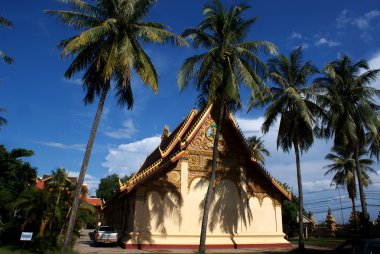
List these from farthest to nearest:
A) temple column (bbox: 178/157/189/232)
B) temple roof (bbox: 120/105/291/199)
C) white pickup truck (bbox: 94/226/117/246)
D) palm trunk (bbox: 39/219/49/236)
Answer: white pickup truck (bbox: 94/226/117/246) < temple column (bbox: 178/157/189/232) < temple roof (bbox: 120/105/291/199) < palm trunk (bbox: 39/219/49/236)

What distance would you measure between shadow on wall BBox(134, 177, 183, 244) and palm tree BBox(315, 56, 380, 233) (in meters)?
12.3

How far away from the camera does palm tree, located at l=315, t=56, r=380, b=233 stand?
23203mm

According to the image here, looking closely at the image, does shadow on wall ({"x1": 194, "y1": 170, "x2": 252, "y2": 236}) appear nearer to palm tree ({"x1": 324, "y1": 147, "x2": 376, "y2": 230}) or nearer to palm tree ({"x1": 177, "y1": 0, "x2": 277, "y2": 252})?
palm tree ({"x1": 177, "y1": 0, "x2": 277, "y2": 252})

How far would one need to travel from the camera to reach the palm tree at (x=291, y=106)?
74.8ft

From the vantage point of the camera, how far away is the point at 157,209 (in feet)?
65.5

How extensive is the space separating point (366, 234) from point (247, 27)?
15.7 meters

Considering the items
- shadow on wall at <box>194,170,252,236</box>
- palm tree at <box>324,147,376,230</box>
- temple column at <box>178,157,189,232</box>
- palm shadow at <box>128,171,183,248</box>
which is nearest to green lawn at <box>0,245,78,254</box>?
palm shadow at <box>128,171,183,248</box>

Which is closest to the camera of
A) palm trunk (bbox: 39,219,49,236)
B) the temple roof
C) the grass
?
palm trunk (bbox: 39,219,49,236)

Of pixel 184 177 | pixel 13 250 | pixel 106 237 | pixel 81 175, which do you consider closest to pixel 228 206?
pixel 184 177

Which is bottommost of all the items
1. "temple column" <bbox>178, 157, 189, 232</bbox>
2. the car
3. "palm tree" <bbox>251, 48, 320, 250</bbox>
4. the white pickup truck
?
the white pickup truck

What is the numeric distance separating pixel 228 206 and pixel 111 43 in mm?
12592

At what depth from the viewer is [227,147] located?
75.2ft

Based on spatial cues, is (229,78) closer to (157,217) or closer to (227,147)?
(227,147)

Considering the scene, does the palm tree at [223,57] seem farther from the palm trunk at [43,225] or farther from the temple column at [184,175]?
the palm trunk at [43,225]
